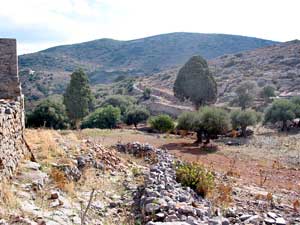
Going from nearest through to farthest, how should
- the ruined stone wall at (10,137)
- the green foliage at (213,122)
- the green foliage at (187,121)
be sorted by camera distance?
the ruined stone wall at (10,137) < the green foliage at (213,122) < the green foliage at (187,121)

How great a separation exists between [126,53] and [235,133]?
389 ft

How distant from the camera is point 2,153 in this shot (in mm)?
7461

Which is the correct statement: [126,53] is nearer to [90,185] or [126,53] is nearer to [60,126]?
[60,126]

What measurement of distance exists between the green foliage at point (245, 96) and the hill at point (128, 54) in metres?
55.9

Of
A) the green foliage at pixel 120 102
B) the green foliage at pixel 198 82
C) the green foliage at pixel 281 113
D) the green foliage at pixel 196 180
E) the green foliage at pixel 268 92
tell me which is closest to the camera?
the green foliage at pixel 196 180

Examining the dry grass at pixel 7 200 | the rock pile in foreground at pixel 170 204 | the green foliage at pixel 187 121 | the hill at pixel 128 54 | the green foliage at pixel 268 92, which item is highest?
the hill at pixel 128 54

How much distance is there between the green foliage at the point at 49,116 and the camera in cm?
3262

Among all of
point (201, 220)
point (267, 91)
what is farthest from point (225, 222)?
point (267, 91)

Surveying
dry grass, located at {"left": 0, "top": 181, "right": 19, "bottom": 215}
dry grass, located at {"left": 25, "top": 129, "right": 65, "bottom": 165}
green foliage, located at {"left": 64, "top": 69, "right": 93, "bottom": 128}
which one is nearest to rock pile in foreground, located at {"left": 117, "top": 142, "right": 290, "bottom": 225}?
dry grass, located at {"left": 0, "top": 181, "right": 19, "bottom": 215}

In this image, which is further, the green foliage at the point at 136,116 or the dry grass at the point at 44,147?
the green foliage at the point at 136,116

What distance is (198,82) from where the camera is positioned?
35.5m

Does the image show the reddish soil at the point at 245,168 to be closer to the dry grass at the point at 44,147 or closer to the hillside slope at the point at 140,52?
the dry grass at the point at 44,147

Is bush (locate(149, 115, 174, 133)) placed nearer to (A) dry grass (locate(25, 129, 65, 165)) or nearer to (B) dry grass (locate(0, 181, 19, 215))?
(A) dry grass (locate(25, 129, 65, 165))

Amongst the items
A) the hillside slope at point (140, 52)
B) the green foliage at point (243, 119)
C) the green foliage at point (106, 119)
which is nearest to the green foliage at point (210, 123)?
the green foliage at point (243, 119)
